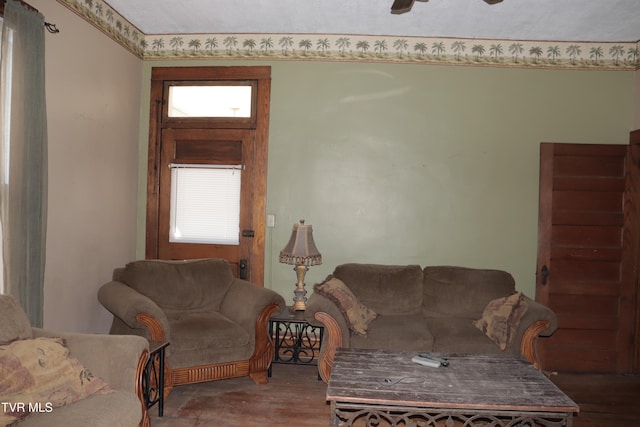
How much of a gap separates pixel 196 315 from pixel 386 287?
60.7 inches

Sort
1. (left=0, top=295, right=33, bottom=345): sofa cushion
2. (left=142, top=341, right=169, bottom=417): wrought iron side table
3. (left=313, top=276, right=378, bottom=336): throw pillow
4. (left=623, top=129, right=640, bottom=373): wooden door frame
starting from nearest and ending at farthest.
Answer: (left=0, top=295, right=33, bottom=345): sofa cushion → (left=142, top=341, right=169, bottom=417): wrought iron side table → (left=313, top=276, right=378, bottom=336): throw pillow → (left=623, top=129, right=640, bottom=373): wooden door frame

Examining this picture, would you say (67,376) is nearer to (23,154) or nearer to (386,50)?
(23,154)

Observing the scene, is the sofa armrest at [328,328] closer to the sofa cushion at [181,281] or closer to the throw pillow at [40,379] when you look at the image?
the sofa cushion at [181,281]

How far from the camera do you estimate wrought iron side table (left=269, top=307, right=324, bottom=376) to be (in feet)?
12.6

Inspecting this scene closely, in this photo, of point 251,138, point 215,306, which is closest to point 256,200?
point 251,138

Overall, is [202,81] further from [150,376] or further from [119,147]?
[150,376]

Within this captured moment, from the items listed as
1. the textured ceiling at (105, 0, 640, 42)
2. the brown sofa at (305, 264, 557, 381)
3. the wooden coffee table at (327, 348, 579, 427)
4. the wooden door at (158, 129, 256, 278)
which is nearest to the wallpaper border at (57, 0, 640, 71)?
the textured ceiling at (105, 0, 640, 42)

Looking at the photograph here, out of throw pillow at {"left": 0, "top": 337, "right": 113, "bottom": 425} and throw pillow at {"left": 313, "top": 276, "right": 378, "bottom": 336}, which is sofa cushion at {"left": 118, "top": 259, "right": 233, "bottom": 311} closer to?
throw pillow at {"left": 313, "top": 276, "right": 378, "bottom": 336}

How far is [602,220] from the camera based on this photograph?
4.23 metres

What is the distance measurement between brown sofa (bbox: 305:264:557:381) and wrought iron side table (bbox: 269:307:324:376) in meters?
0.24

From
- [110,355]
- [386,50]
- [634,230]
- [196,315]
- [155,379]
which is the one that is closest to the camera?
[110,355]

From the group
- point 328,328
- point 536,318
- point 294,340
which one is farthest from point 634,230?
point 294,340

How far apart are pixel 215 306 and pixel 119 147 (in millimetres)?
1608

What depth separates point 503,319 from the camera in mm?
3555
